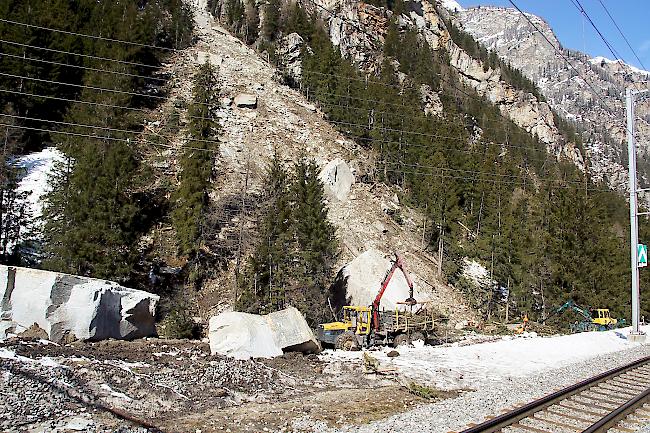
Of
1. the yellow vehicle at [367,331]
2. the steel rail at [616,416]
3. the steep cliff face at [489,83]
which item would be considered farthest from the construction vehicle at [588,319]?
the steep cliff face at [489,83]

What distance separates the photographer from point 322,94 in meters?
56.9

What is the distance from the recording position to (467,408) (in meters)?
9.82

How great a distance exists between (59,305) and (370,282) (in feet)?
59.2

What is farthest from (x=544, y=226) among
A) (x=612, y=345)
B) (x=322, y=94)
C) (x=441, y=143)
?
(x=322, y=94)

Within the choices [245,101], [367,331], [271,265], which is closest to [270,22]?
[245,101]

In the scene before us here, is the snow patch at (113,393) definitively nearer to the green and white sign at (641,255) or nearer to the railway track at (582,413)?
the railway track at (582,413)

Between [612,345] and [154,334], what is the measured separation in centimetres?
1972

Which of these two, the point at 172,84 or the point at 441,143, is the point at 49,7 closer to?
the point at 172,84

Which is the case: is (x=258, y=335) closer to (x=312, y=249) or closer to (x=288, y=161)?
(x=312, y=249)

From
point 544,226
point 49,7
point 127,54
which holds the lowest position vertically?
point 544,226

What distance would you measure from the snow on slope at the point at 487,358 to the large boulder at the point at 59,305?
25.2 ft

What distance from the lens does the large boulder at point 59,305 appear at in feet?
47.7

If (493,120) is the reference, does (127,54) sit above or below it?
below

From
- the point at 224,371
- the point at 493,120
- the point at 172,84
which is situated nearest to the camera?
the point at 224,371
